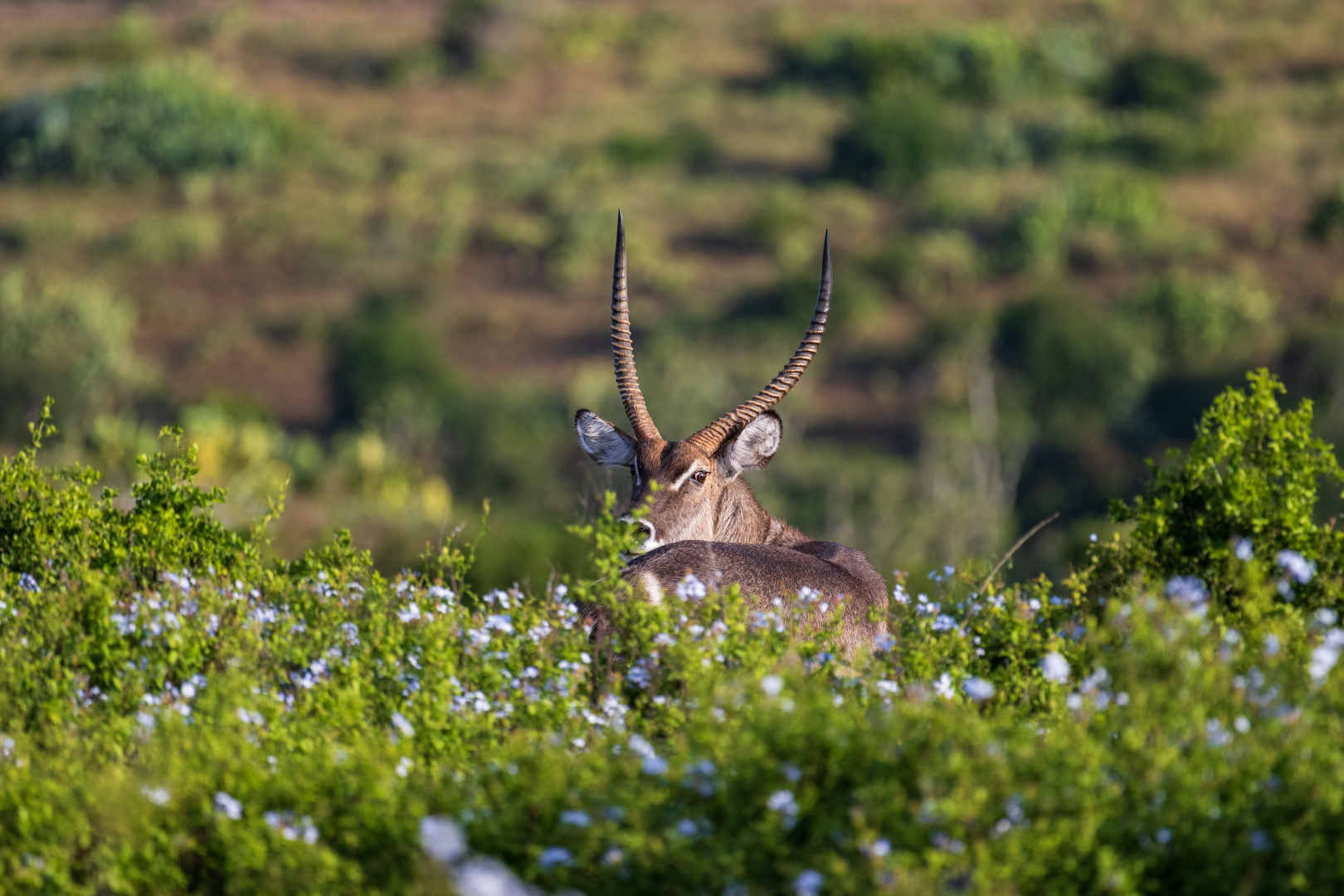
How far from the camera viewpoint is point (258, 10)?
6588cm

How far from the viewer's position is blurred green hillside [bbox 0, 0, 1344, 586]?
98.0 feet

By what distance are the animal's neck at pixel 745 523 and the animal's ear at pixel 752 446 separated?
0.10 meters

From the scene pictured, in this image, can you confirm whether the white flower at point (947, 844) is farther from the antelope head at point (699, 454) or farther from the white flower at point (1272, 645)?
the antelope head at point (699, 454)

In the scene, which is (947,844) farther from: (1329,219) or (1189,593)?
(1329,219)

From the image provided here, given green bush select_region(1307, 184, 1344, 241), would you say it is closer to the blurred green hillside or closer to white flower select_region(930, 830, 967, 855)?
the blurred green hillside

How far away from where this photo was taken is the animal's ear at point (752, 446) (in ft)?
26.3

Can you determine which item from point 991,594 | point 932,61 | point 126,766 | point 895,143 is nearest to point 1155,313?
point 895,143

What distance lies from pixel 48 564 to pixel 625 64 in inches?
2217

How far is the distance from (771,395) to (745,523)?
74 centimetres

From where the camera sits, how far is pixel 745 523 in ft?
26.6

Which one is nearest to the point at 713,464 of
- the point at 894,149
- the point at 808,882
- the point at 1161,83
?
the point at 808,882

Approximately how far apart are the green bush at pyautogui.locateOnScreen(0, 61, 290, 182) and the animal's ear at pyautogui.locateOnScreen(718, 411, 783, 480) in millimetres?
43001

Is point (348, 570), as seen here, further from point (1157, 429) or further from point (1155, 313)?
point (1155, 313)

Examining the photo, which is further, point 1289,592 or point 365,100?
point 365,100
